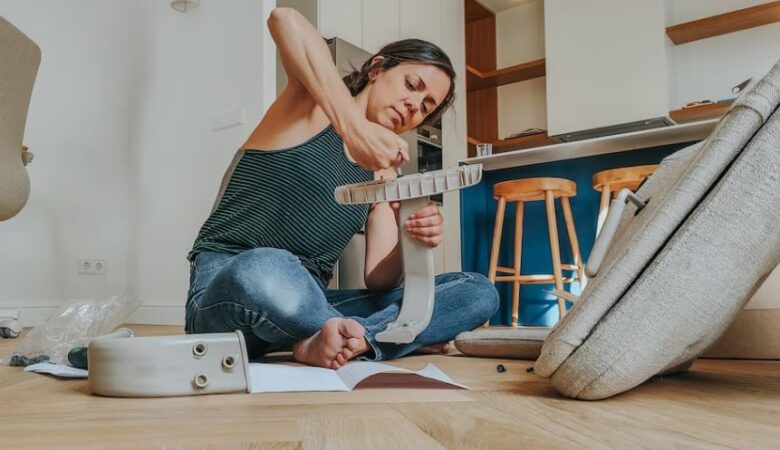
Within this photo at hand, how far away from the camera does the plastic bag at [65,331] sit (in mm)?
1229

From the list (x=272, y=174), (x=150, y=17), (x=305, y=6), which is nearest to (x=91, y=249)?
(x=150, y=17)

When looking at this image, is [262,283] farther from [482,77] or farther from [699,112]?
[482,77]

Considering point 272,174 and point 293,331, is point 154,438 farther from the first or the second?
point 272,174

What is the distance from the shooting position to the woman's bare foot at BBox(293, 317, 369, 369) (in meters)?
1.01

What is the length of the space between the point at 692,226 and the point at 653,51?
3.66m

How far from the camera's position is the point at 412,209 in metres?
1.03

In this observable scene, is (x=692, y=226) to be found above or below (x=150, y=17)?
below

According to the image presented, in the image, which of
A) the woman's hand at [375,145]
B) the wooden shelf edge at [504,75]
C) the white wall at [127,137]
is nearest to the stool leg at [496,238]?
the white wall at [127,137]

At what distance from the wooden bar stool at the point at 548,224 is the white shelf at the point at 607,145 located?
5.9 inches

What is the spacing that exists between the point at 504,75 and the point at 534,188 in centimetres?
221

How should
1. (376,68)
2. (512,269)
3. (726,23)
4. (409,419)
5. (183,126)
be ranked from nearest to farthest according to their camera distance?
(409,419)
(376,68)
(183,126)
(512,269)
(726,23)

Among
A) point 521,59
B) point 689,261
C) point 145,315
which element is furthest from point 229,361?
point 521,59

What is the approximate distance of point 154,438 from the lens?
527 mm

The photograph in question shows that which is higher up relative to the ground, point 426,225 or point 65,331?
point 426,225
